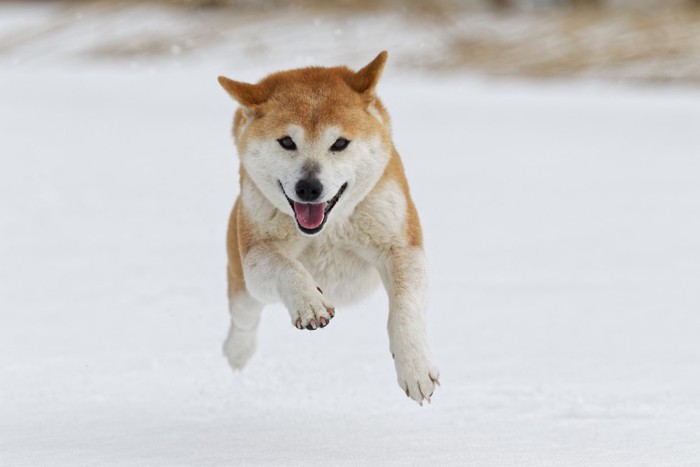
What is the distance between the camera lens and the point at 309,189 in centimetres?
341

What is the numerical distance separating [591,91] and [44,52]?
611 cm

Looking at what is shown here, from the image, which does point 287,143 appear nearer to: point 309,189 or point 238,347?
point 309,189

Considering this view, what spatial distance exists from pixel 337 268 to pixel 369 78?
65 centimetres

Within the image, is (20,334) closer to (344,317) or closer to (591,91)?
(344,317)

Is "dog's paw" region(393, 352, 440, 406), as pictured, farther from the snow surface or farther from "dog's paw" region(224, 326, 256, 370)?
"dog's paw" region(224, 326, 256, 370)

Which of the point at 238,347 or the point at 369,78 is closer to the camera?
the point at 369,78

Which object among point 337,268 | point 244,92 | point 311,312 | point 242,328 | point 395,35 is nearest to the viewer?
point 311,312

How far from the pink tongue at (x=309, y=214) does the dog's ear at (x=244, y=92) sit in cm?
41

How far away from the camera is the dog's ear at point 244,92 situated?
369 centimetres

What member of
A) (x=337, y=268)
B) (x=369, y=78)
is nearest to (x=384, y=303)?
(x=337, y=268)

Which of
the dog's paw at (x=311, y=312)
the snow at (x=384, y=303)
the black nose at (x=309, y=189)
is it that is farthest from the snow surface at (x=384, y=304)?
the black nose at (x=309, y=189)

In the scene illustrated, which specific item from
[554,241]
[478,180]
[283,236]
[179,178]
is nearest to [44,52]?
[179,178]

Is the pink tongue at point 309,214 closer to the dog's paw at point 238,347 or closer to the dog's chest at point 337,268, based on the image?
the dog's chest at point 337,268

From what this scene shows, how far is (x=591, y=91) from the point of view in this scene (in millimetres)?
10938
